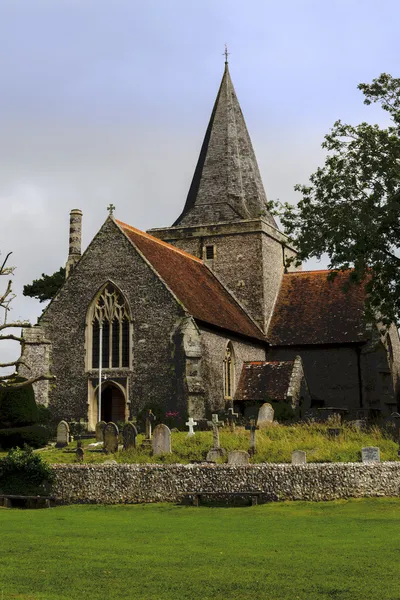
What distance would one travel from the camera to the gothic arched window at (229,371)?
104 feet

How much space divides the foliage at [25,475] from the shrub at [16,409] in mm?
6884

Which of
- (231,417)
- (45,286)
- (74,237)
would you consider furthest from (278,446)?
(45,286)

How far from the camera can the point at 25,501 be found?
1922cm

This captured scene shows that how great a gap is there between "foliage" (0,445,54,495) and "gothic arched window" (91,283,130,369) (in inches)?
422

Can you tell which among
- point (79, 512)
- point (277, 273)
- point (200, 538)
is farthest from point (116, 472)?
point (277, 273)

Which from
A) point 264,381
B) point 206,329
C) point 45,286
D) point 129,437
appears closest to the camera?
point 129,437

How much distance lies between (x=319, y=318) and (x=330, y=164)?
36.9ft

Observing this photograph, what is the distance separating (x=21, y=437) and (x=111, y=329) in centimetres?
628

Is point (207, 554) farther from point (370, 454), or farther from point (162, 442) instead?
point (162, 442)

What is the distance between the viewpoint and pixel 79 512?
1748cm

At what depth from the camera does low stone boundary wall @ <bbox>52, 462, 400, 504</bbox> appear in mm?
17484

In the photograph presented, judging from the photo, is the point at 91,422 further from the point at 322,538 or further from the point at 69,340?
the point at 322,538

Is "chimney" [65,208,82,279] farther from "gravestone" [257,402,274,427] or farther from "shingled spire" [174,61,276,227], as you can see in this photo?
"gravestone" [257,402,274,427]

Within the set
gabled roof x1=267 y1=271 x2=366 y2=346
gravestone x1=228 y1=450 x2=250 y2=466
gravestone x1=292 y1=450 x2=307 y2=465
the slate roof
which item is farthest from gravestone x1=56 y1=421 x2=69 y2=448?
gabled roof x1=267 y1=271 x2=366 y2=346
